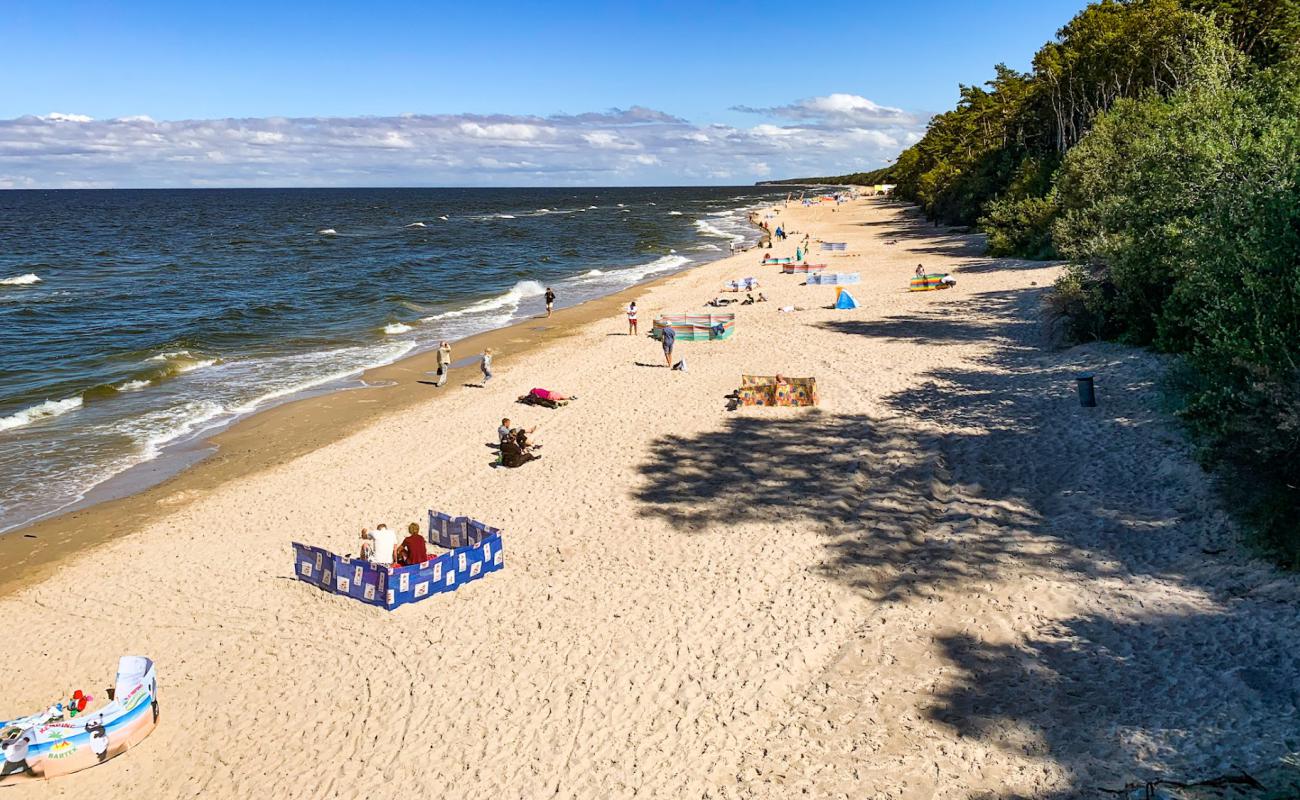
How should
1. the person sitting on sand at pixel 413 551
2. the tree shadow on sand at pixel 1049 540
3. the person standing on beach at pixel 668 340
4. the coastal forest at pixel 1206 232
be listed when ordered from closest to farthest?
the tree shadow on sand at pixel 1049 540
the coastal forest at pixel 1206 232
the person sitting on sand at pixel 413 551
the person standing on beach at pixel 668 340

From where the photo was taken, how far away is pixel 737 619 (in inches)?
427

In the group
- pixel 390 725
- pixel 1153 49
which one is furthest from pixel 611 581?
pixel 1153 49

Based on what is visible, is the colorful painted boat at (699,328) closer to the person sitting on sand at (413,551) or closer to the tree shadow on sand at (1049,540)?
the tree shadow on sand at (1049,540)

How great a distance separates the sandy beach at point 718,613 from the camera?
834 centimetres

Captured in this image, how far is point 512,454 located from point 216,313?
27.9 m

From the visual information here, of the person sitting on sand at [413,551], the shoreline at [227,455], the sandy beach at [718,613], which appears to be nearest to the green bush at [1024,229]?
the sandy beach at [718,613]

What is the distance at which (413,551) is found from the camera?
12.3 m

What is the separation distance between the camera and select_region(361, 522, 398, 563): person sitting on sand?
40.4 ft

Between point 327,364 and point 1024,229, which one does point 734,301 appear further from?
point 327,364

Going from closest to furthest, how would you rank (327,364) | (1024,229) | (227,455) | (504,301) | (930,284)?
(227,455)
(327,364)
(930,284)
(1024,229)
(504,301)

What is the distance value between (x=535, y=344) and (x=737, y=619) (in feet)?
70.7

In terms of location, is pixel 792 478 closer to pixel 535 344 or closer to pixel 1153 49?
pixel 535 344

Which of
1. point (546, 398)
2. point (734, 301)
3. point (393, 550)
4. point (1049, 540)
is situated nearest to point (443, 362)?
point (546, 398)

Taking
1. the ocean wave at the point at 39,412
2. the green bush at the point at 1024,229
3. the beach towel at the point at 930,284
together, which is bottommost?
the ocean wave at the point at 39,412
